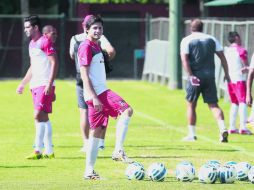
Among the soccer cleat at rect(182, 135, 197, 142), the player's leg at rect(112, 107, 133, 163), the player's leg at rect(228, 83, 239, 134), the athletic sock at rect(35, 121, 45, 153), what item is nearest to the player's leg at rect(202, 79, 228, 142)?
the soccer cleat at rect(182, 135, 197, 142)

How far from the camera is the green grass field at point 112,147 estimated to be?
38.0ft

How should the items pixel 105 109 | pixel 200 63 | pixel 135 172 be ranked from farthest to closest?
1. pixel 200 63
2. pixel 105 109
3. pixel 135 172

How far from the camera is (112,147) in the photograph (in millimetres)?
15945

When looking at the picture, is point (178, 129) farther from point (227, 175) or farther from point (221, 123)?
point (227, 175)

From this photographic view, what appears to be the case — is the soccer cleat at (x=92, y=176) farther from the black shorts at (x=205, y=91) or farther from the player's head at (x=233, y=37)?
the player's head at (x=233, y=37)

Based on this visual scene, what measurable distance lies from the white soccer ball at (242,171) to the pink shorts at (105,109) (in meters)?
1.70

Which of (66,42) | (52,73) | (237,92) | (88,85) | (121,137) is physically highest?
(88,85)

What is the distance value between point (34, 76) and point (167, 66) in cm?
1921

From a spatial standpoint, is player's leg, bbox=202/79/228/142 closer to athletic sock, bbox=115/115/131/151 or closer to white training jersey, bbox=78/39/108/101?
athletic sock, bbox=115/115/131/151

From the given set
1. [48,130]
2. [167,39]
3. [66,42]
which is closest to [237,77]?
[48,130]

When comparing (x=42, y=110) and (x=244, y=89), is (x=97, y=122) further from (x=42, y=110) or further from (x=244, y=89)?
(x=244, y=89)

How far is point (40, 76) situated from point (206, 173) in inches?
153

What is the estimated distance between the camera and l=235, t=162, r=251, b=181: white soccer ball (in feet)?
38.0

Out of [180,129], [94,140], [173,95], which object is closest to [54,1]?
[173,95]
